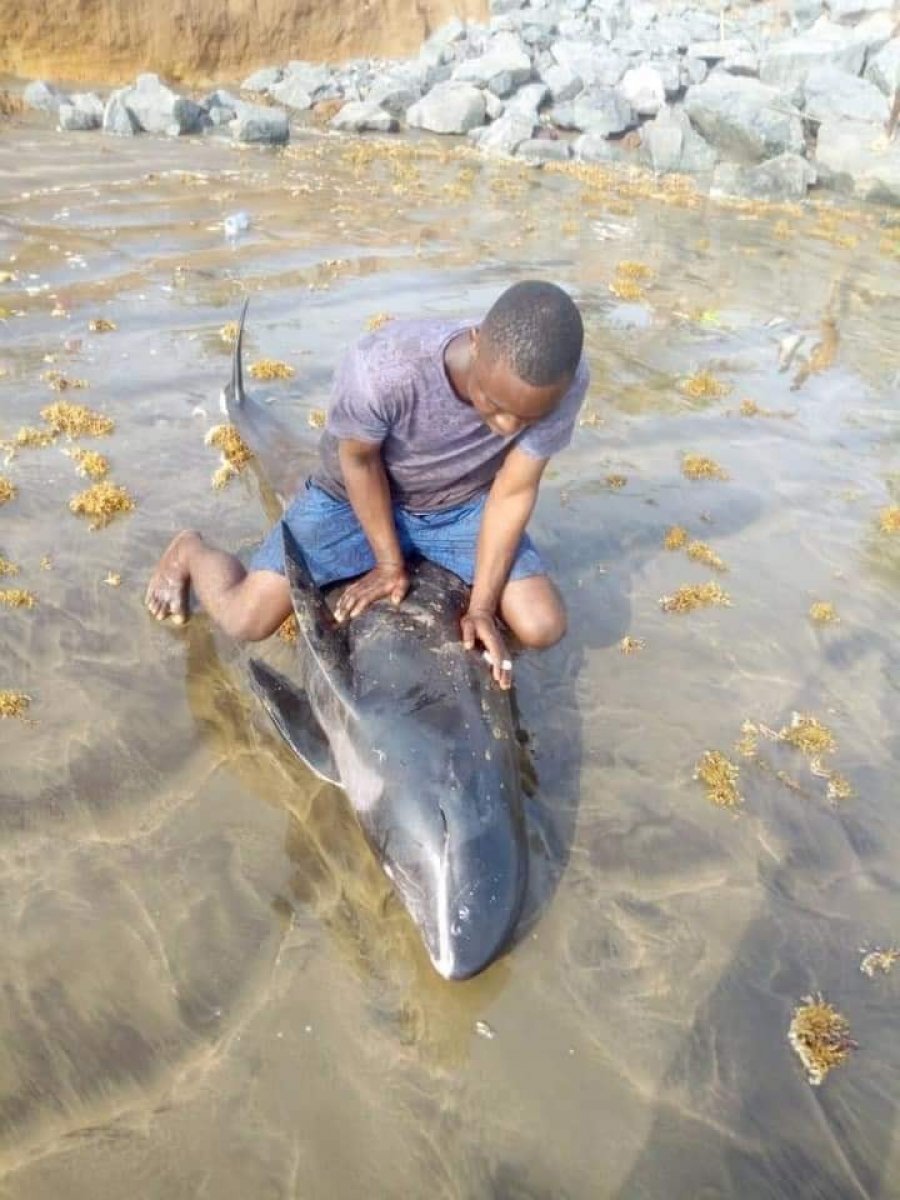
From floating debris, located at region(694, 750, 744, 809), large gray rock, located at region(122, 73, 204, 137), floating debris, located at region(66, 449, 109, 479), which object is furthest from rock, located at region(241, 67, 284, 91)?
floating debris, located at region(694, 750, 744, 809)

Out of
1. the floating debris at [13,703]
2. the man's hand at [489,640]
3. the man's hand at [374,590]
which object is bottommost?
the floating debris at [13,703]

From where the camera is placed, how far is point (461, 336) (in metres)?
3.62

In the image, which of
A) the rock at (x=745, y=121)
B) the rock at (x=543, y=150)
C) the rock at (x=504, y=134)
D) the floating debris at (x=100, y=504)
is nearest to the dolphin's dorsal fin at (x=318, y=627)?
the floating debris at (x=100, y=504)

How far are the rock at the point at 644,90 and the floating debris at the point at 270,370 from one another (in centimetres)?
1736

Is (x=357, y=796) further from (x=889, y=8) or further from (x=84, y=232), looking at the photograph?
(x=889, y=8)

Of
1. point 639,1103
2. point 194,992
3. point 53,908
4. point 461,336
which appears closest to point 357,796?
point 194,992

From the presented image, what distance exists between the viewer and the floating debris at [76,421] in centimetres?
580

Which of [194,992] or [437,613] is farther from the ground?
[437,613]

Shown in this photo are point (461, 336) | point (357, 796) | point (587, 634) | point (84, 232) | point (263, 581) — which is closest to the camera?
point (357, 796)

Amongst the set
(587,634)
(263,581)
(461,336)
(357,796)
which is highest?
(461,336)

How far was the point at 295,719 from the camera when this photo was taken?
144 inches

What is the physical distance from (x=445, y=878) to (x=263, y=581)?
Result: 5.50 feet

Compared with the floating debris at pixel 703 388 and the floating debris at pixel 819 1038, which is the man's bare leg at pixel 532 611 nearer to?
the floating debris at pixel 819 1038

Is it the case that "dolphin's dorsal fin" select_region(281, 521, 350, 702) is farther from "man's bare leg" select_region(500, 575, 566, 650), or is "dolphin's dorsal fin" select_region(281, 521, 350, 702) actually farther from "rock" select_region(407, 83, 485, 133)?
"rock" select_region(407, 83, 485, 133)
